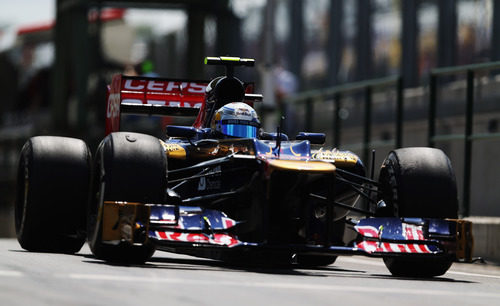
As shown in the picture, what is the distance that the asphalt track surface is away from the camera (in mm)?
7431

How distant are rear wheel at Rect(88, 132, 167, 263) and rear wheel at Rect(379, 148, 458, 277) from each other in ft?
6.27

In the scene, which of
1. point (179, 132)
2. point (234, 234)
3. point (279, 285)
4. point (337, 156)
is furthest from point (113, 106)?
point (279, 285)

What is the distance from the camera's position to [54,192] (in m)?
11.2

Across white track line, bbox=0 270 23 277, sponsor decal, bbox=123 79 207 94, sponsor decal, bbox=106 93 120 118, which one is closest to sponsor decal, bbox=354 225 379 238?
white track line, bbox=0 270 23 277

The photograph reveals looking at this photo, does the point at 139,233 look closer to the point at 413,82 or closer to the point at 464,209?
the point at 464,209

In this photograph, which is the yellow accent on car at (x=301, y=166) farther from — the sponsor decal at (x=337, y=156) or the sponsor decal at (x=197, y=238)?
the sponsor decal at (x=337, y=156)

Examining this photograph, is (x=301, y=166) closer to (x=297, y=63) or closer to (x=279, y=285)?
(x=279, y=285)

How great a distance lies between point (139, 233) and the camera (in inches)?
387

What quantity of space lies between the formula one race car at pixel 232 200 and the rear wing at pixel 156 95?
224 cm

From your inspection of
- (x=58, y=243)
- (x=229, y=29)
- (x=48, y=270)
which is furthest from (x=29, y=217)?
(x=229, y=29)

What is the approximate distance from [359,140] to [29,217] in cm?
913

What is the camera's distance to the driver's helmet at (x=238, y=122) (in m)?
11.9

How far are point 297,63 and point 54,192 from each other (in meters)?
19.4

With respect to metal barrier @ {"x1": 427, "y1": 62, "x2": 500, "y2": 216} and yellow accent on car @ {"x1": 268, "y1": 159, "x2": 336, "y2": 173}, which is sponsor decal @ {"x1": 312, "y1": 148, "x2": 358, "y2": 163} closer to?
yellow accent on car @ {"x1": 268, "y1": 159, "x2": 336, "y2": 173}
